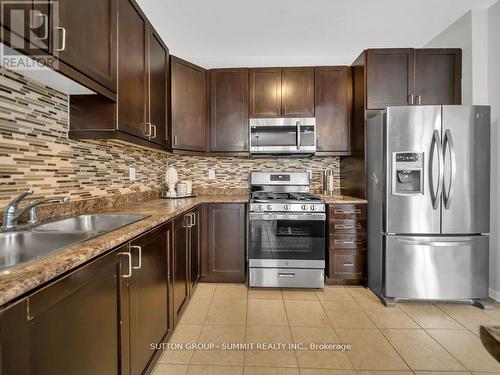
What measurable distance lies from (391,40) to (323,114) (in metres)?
1.15

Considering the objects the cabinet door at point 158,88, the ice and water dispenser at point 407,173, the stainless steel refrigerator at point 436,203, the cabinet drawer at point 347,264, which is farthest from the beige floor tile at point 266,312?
the cabinet door at point 158,88

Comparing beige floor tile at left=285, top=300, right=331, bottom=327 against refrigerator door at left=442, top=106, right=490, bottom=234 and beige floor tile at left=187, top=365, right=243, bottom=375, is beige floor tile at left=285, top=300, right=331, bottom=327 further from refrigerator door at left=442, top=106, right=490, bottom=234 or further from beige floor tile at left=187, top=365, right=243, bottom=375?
refrigerator door at left=442, top=106, right=490, bottom=234

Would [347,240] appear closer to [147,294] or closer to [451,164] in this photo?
[451,164]

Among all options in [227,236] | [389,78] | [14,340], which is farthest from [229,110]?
[14,340]

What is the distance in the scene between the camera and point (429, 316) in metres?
2.06

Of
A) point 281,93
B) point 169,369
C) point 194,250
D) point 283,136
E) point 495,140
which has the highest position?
point 281,93

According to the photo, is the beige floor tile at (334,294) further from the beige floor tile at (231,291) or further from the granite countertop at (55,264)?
the granite countertop at (55,264)

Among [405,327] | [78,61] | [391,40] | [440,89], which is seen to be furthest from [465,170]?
[78,61]

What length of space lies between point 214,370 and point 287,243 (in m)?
1.30

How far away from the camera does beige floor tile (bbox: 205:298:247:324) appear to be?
199 cm

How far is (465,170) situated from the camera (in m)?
2.16

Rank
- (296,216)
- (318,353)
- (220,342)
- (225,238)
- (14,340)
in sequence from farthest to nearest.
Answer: (225,238)
(296,216)
(220,342)
(318,353)
(14,340)

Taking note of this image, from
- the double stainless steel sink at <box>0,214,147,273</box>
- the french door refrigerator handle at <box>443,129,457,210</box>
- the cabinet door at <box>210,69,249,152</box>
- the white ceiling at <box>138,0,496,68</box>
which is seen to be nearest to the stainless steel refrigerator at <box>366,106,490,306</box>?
the french door refrigerator handle at <box>443,129,457,210</box>

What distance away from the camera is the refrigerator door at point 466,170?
2.15m
